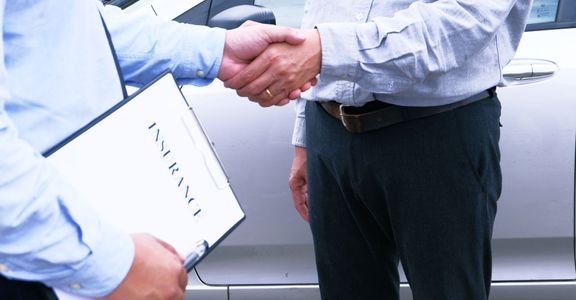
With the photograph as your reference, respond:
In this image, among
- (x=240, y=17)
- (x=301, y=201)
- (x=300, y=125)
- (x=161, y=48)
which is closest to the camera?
(x=161, y=48)

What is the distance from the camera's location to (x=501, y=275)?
2811 millimetres

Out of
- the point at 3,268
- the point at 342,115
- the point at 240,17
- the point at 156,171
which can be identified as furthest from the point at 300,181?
the point at 3,268

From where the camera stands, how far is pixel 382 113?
74.7 inches

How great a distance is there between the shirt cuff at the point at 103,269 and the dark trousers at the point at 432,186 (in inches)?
31.5

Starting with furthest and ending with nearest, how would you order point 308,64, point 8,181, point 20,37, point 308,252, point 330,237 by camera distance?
1. point 308,252
2. point 330,237
3. point 308,64
4. point 20,37
5. point 8,181

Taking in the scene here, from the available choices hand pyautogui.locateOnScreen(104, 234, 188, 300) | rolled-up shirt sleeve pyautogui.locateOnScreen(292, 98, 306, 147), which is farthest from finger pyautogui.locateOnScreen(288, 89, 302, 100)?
hand pyautogui.locateOnScreen(104, 234, 188, 300)

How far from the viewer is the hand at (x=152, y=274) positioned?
1.26m

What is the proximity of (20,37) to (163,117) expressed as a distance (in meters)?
0.27

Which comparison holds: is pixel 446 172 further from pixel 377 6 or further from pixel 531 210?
pixel 531 210

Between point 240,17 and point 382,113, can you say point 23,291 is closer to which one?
point 382,113

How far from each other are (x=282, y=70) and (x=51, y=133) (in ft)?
2.16

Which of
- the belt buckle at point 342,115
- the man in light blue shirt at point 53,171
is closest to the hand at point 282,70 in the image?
the belt buckle at point 342,115

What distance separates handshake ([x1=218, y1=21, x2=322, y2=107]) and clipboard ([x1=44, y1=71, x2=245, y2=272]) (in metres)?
0.38

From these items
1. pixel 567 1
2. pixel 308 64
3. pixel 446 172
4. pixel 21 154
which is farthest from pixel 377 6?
pixel 567 1
